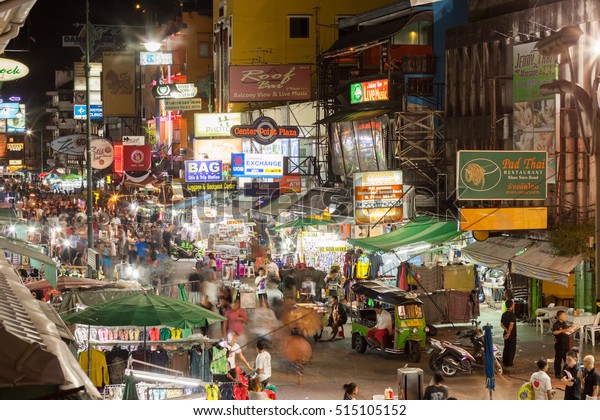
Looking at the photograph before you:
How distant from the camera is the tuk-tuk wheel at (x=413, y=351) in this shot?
1958 cm

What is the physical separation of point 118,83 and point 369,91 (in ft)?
49.7

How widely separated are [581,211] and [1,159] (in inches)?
5845

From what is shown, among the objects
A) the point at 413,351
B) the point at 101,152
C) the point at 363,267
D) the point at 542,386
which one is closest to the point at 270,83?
the point at 101,152

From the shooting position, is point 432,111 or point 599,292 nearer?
point 599,292

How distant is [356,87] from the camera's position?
35.6 meters

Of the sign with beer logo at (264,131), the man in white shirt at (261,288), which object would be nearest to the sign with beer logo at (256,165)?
the sign with beer logo at (264,131)

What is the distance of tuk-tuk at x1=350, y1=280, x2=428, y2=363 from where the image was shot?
19672 millimetres

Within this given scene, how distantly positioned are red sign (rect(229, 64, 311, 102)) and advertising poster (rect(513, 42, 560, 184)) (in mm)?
17144

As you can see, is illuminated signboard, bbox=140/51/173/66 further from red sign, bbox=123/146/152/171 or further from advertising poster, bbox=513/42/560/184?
advertising poster, bbox=513/42/560/184

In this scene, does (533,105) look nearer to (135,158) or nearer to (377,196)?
(377,196)

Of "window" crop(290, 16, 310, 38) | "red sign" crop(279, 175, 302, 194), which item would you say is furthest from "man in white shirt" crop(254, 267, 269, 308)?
"window" crop(290, 16, 310, 38)

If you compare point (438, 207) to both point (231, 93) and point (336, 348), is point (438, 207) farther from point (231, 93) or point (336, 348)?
point (231, 93)

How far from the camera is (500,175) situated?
64.0 ft
